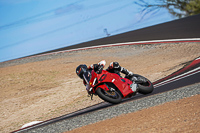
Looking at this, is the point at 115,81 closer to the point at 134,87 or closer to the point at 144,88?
the point at 134,87

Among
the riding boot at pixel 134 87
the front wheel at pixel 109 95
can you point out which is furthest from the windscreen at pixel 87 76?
the riding boot at pixel 134 87

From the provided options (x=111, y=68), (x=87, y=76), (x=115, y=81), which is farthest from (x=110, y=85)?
(x=87, y=76)

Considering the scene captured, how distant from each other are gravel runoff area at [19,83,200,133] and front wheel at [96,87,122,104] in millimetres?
274

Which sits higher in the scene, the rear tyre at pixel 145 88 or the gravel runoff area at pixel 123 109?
the rear tyre at pixel 145 88

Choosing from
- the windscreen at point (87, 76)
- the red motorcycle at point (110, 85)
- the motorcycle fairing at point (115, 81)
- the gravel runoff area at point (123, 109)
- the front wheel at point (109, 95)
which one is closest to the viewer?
the gravel runoff area at point (123, 109)

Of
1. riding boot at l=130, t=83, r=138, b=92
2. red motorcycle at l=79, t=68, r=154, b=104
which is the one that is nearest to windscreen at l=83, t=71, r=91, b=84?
red motorcycle at l=79, t=68, r=154, b=104

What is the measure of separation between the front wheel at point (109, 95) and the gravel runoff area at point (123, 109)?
27 cm

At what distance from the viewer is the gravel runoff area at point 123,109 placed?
22.8ft

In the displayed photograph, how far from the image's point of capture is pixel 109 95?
289 inches

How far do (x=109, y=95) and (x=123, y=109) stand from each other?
0.53m

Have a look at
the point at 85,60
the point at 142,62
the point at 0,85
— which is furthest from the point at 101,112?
the point at 85,60

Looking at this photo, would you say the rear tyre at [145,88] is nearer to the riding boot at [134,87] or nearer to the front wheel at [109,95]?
the riding boot at [134,87]

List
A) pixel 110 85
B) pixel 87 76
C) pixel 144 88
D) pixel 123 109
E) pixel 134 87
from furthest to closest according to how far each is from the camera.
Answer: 1. pixel 144 88
2. pixel 87 76
3. pixel 110 85
4. pixel 134 87
5. pixel 123 109

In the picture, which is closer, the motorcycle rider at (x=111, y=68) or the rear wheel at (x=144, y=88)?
the motorcycle rider at (x=111, y=68)
